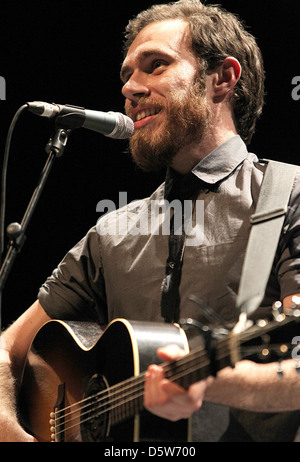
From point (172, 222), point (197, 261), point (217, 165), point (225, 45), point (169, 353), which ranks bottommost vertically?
point (169, 353)

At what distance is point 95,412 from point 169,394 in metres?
0.41

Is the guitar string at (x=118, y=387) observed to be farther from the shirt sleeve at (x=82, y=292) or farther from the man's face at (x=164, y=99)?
the man's face at (x=164, y=99)

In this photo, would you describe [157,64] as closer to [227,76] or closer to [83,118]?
[227,76]

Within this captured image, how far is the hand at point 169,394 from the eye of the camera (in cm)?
156

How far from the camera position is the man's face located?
251 cm

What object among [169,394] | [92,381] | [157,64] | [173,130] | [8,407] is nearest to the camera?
[169,394]

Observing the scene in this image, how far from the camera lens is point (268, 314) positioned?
2.03 meters

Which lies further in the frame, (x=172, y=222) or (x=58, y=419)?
(x=172, y=222)

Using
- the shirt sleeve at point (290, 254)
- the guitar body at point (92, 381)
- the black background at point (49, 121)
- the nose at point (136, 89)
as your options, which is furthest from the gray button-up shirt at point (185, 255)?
the black background at point (49, 121)

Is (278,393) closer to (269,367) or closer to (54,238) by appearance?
(269,367)

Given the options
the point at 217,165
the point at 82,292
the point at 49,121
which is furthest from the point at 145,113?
the point at 49,121

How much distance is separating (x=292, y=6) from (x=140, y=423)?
2313 mm

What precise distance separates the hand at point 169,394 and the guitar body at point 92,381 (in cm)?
6

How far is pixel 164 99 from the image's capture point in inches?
99.3
